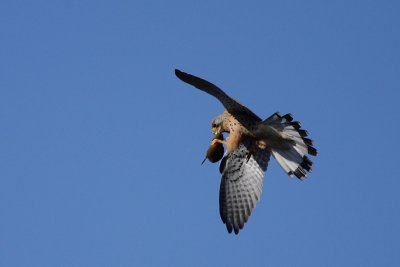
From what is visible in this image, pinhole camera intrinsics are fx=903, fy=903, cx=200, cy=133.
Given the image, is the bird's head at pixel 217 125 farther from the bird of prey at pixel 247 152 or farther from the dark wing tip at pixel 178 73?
the dark wing tip at pixel 178 73

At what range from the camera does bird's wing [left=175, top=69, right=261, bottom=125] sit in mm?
10062

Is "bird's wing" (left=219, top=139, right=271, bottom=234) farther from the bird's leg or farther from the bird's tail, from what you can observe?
the bird's tail

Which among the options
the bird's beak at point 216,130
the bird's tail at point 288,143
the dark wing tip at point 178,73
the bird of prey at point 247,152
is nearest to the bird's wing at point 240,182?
the bird of prey at point 247,152

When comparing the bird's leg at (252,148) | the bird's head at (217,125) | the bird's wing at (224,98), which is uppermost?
the bird's head at (217,125)

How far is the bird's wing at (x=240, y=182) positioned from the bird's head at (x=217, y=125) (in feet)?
1.37

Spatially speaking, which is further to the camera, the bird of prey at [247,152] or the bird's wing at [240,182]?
the bird's wing at [240,182]

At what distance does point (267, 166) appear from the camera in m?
10.8

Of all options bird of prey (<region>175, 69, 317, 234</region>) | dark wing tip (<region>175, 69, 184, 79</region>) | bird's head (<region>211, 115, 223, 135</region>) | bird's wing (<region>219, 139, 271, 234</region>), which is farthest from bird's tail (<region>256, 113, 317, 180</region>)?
dark wing tip (<region>175, 69, 184, 79</region>)

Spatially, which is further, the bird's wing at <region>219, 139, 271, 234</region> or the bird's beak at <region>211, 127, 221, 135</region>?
the bird's beak at <region>211, 127, 221, 135</region>

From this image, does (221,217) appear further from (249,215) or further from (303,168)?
(303,168)

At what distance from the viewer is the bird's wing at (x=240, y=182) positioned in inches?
418

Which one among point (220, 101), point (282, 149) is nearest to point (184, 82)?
point (220, 101)

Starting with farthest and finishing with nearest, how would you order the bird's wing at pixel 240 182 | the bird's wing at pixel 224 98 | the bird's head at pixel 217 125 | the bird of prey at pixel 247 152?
the bird's head at pixel 217 125, the bird's wing at pixel 240 182, the bird of prey at pixel 247 152, the bird's wing at pixel 224 98

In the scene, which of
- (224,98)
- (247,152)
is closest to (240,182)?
(247,152)
